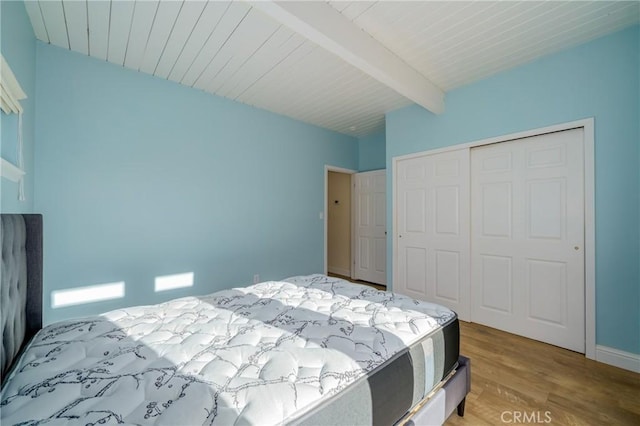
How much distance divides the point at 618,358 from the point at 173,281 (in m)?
3.97

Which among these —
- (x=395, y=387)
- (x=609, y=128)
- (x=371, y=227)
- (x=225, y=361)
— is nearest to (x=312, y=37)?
(x=225, y=361)

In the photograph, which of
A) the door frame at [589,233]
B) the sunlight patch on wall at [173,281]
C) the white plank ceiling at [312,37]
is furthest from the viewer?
the sunlight patch on wall at [173,281]

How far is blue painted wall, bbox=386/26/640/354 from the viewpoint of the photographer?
199 cm

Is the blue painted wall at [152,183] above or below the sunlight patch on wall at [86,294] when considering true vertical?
above

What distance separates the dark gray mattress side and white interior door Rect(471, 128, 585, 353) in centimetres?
167

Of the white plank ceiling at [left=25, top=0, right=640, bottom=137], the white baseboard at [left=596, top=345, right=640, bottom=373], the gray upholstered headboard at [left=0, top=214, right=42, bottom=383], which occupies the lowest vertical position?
the white baseboard at [left=596, top=345, right=640, bottom=373]

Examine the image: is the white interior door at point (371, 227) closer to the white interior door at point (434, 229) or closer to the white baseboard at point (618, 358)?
the white interior door at point (434, 229)

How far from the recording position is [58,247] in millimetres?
2213

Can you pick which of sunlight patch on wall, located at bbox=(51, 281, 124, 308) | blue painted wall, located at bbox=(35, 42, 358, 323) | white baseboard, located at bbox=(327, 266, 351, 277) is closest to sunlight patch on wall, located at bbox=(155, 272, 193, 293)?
blue painted wall, located at bbox=(35, 42, 358, 323)

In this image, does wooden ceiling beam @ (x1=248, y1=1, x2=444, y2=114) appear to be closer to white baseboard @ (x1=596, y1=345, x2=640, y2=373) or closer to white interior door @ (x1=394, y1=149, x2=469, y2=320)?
white interior door @ (x1=394, y1=149, x2=469, y2=320)

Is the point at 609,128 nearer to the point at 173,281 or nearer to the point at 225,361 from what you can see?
the point at 225,361

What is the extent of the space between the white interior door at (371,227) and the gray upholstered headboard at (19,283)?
3.93m

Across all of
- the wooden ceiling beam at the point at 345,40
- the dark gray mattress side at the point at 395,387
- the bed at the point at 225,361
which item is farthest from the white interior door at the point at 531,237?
the dark gray mattress side at the point at 395,387

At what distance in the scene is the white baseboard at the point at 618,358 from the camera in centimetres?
196
